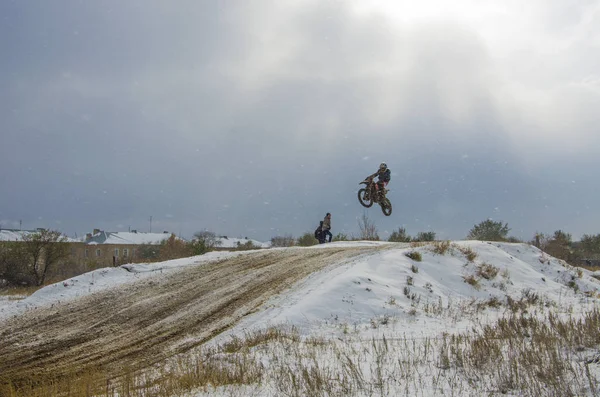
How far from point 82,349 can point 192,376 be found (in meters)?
4.73

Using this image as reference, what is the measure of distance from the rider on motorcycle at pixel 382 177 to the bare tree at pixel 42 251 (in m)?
36.4

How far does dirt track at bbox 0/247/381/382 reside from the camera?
8547 millimetres

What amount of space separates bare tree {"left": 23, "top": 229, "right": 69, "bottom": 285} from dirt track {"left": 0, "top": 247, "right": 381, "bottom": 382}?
3312 centimetres

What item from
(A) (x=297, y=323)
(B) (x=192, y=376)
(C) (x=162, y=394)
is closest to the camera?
(C) (x=162, y=394)

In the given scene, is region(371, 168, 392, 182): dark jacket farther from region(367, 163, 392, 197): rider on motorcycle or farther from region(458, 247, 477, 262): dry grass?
region(458, 247, 477, 262): dry grass

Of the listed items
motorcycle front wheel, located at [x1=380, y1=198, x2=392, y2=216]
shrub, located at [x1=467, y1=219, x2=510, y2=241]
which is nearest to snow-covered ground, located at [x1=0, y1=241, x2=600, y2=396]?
motorcycle front wheel, located at [x1=380, y1=198, x2=392, y2=216]

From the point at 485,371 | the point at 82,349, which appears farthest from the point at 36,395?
the point at 485,371

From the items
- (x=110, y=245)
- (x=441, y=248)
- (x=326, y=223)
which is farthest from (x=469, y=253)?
(x=110, y=245)

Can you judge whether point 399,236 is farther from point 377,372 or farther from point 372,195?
point 377,372

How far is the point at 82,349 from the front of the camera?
920 centimetres

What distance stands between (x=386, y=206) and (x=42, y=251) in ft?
124

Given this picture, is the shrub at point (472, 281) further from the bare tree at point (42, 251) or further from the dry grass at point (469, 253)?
the bare tree at point (42, 251)

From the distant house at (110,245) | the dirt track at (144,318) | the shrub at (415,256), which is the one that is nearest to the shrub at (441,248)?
the shrub at (415,256)

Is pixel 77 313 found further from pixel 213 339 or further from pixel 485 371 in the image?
pixel 485 371
